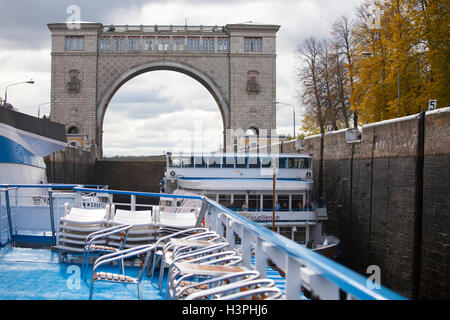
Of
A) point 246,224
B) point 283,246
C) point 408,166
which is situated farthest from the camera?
point 408,166

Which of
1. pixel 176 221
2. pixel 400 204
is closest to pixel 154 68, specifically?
pixel 400 204

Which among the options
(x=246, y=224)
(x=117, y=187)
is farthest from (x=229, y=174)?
(x=117, y=187)

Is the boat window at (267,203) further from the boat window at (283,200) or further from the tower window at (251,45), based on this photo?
the tower window at (251,45)

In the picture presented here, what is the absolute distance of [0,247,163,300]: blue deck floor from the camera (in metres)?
4.82

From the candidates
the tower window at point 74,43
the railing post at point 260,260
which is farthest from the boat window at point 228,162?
the tower window at point 74,43

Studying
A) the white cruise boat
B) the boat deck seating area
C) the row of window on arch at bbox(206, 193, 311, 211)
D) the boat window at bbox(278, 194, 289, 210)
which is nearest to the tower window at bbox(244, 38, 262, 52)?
the white cruise boat

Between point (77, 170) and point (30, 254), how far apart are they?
87.9 ft

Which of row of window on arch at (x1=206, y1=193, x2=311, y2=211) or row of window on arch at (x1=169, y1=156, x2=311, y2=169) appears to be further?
row of window on arch at (x1=169, y1=156, x2=311, y2=169)

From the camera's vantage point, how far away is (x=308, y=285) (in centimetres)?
249

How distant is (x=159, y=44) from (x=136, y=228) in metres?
41.5

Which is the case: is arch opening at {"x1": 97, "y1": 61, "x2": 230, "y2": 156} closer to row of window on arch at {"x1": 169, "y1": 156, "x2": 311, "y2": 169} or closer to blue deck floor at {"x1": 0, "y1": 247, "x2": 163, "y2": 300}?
row of window on arch at {"x1": 169, "y1": 156, "x2": 311, "y2": 169}

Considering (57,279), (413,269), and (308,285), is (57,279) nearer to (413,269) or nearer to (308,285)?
(308,285)

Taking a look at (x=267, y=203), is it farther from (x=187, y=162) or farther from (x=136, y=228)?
(x=136, y=228)

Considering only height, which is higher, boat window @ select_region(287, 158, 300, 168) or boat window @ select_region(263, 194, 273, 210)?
boat window @ select_region(287, 158, 300, 168)
